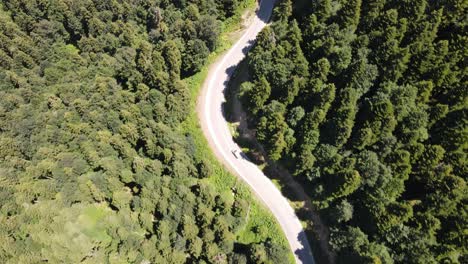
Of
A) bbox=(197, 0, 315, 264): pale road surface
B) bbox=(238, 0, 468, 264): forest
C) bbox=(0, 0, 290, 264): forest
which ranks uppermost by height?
bbox=(238, 0, 468, 264): forest

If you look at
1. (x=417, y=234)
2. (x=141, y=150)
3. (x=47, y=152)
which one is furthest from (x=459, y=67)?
(x=47, y=152)

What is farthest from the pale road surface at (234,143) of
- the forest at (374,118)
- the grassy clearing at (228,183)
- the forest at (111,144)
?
the forest at (374,118)

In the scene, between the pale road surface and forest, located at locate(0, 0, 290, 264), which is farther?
the pale road surface

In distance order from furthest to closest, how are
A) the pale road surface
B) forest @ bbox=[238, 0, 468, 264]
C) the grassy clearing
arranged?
the pale road surface < the grassy clearing < forest @ bbox=[238, 0, 468, 264]

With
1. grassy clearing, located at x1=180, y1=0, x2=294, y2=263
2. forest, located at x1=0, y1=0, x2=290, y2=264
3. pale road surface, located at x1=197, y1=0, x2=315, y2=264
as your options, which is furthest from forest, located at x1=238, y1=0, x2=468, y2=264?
forest, located at x1=0, y1=0, x2=290, y2=264

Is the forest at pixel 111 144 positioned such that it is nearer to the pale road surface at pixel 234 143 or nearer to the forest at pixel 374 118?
the pale road surface at pixel 234 143

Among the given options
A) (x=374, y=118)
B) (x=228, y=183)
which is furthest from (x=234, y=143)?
(x=374, y=118)

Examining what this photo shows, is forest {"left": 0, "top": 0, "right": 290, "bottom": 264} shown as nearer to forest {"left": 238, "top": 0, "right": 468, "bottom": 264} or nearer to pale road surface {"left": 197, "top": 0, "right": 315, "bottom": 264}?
pale road surface {"left": 197, "top": 0, "right": 315, "bottom": 264}

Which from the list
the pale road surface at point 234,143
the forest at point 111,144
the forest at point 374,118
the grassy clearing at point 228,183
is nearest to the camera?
the forest at point 374,118
